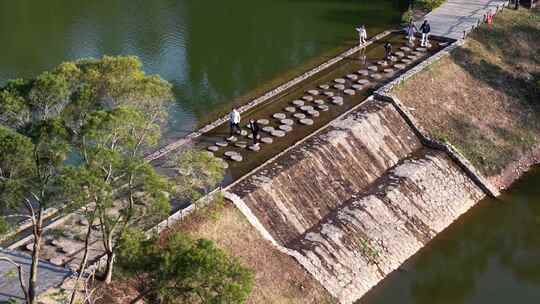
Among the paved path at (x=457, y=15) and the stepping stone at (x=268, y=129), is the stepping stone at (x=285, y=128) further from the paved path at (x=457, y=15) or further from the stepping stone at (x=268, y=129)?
the paved path at (x=457, y=15)

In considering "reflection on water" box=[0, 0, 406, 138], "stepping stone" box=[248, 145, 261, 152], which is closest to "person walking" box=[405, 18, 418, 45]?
"reflection on water" box=[0, 0, 406, 138]

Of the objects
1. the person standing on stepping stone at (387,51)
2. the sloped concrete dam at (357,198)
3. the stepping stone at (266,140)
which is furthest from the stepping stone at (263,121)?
the person standing on stepping stone at (387,51)

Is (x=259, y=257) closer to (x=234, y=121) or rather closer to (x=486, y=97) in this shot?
(x=234, y=121)

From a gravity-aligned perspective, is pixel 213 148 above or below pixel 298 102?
above

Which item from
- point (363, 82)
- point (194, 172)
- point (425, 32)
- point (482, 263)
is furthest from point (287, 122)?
point (425, 32)

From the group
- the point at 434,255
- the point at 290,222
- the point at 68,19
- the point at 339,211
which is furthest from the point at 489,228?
the point at 68,19

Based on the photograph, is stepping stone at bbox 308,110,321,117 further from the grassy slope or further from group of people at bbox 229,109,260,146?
the grassy slope

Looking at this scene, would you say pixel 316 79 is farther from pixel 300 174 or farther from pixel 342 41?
pixel 300 174
